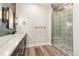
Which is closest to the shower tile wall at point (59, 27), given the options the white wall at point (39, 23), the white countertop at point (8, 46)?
the white wall at point (39, 23)

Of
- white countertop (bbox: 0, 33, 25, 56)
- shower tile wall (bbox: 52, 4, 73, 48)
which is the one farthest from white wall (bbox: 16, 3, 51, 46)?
white countertop (bbox: 0, 33, 25, 56)

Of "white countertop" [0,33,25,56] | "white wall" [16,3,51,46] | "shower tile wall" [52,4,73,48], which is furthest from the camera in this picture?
"white wall" [16,3,51,46]

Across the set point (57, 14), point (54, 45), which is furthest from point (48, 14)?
point (54, 45)

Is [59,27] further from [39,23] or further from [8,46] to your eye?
[8,46]

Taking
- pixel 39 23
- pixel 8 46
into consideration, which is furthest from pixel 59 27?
pixel 8 46

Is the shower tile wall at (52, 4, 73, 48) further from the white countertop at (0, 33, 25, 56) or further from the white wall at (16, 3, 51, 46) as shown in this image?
the white countertop at (0, 33, 25, 56)

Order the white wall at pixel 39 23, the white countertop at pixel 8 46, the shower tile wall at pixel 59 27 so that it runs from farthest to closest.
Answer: the white wall at pixel 39 23 → the shower tile wall at pixel 59 27 → the white countertop at pixel 8 46

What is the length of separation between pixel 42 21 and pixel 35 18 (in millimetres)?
359

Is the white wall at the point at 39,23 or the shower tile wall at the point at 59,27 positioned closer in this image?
the shower tile wall at the point at 59,27

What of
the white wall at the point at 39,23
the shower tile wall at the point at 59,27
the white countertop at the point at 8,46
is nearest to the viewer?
the white countertop at the point at 8,46

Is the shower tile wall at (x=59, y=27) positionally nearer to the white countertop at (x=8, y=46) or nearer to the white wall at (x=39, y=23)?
the white wall at (x=39, y=23)

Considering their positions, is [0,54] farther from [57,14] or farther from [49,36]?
[49,36]

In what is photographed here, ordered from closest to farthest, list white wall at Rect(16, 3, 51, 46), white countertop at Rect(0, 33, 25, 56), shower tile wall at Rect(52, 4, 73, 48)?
white countertop at Rect(0, 33, 25, 56), shower tile wall at Rect(52, 4, 73, 48), white wall at Rect(16, 3, 51, 46)

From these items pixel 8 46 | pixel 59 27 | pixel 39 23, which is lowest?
pixel 8 46
